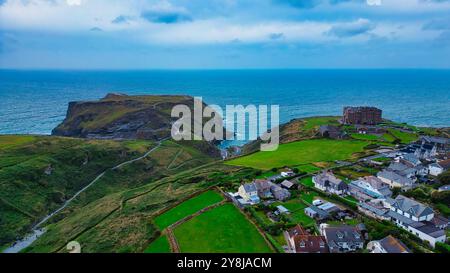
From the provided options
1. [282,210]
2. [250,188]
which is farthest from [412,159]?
[250,188]

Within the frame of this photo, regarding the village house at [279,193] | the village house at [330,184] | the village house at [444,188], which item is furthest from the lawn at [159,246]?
the village house at [444,188]

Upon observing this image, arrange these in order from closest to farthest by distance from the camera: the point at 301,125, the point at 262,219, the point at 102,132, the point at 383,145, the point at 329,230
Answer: the point at 329,230 → the point at 262,219 → the point at 383,145 → the point at 301,125 → the point at 102,132

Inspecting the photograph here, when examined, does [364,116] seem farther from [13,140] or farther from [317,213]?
[13,140]

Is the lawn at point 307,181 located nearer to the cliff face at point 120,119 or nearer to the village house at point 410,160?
the village house at point 410,160
